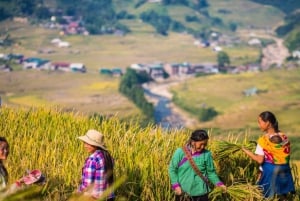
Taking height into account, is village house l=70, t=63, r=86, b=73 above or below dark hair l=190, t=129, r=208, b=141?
below

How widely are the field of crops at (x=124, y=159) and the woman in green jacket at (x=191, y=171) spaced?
313 mm

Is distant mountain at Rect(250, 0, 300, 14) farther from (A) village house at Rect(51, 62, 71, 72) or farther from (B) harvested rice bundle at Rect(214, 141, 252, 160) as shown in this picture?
(B) harvested rice bundle at Rect(214, 141, 252, 160)

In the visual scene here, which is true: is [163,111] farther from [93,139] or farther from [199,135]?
[93,139]

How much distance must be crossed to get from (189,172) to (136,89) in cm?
6169

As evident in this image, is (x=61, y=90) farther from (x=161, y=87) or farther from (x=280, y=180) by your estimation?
(x=280, y=180)

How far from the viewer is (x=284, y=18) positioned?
13475 centimetres

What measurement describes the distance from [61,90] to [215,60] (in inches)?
1373

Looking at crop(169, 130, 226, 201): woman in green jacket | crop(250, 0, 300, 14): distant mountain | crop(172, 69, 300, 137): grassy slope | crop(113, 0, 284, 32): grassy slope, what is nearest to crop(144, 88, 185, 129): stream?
crop(172, 69, 300, 137): grassy slope

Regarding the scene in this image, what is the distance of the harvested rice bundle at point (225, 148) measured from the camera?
5.00m

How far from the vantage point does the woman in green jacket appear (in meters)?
4.10

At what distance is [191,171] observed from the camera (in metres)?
4.12

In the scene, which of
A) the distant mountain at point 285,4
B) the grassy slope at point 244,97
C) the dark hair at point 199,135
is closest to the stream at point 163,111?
the grassy slope at point 244,97

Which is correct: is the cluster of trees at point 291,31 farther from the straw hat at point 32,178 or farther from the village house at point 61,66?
the straw hat at point 32,178

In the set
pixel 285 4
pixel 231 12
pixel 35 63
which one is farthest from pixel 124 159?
pixel 285 4
